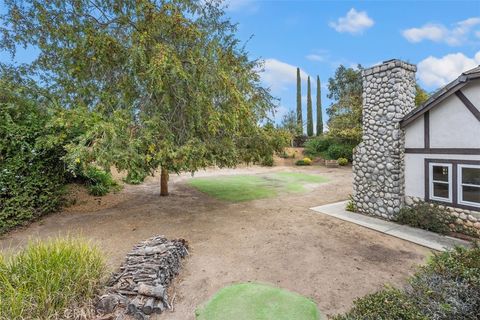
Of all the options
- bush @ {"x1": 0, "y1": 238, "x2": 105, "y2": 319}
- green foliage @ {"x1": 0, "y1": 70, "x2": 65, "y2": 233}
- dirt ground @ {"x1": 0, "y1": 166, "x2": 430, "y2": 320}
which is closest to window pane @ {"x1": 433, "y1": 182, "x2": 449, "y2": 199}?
dirt ground @ {"x1": 0, "y1": 166, "x2": 430, "y2": 320}

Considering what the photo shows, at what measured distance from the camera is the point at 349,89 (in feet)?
84.8

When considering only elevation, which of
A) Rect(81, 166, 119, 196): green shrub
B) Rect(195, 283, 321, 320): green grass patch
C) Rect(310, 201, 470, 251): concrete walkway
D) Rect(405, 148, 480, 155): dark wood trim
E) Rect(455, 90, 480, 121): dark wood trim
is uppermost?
Rect(455, 90, 480, 121): dark wood trim

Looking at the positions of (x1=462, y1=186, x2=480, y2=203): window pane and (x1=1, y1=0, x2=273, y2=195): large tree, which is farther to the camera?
(x1=1, y1=0, x2=273, y2=195): large tree

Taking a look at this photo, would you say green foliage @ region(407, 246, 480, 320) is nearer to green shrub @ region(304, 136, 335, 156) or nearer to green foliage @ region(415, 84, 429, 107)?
green foliage @ region(415, 84, 429, 107)

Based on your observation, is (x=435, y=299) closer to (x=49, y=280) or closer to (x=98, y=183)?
(x=49, y=280)

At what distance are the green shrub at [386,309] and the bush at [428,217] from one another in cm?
516

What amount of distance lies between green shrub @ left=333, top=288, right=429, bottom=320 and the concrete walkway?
3424mm

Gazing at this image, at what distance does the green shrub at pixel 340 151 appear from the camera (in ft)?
72.8

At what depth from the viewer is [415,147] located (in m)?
7.44

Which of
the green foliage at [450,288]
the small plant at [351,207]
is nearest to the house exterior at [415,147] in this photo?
the small plant at [351,207]

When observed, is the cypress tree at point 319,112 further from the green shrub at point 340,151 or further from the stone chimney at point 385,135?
the stone chimney at point 385,135

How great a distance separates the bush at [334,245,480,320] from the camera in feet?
8.30

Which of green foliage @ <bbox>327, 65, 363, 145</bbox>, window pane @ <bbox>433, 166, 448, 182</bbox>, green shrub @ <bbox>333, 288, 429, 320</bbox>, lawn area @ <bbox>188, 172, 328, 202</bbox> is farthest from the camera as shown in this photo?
green foliage @ <bbox>327, 65, 363, 145</bbox>

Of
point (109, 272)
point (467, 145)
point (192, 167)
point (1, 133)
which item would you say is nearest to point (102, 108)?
point (1, 133)
